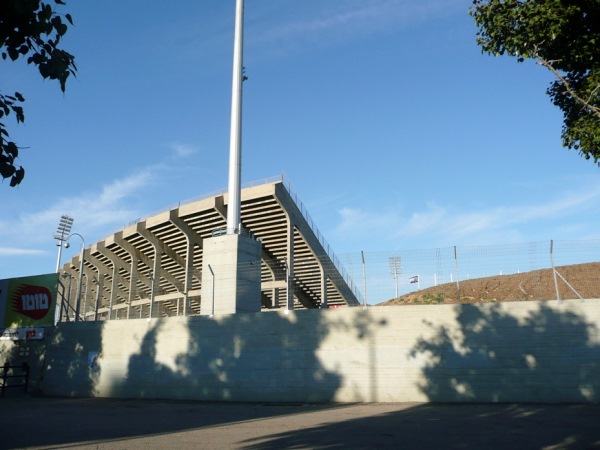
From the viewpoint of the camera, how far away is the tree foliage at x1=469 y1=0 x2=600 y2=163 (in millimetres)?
11109

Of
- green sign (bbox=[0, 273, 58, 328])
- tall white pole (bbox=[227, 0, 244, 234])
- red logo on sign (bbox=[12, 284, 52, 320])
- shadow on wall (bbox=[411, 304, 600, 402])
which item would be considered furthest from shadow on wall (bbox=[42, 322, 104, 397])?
shadow on wall (bbox=[411, 304, 600, 402])

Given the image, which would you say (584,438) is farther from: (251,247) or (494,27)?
(251,247)

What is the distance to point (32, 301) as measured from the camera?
23.0 meters

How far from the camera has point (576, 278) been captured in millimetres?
15484

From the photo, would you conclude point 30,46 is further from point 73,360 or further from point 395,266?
point 73,360

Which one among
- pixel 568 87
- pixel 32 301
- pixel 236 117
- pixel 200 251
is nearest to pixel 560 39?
pixel 568 87

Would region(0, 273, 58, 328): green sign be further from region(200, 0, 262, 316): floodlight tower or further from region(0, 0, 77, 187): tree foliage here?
region(0, 0, 77, 187): tree foliage

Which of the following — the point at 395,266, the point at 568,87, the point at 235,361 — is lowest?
the point at 235,361

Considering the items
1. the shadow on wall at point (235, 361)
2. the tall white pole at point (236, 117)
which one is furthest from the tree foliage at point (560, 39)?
the tall white pole at point (236, 117)

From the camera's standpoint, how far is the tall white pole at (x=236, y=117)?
85.8ft

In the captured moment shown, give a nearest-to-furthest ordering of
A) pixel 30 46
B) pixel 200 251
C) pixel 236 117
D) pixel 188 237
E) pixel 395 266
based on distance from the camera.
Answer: pixel 30 46 → pixel 395 266 → pixel 236 117 → pixel 188 237 → pixel 200 251

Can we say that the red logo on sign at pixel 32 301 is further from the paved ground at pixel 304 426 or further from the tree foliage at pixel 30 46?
the tree foliage at pixel 30 46

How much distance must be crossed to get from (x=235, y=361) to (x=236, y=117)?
14.9m

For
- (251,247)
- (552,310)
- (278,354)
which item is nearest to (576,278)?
(552,310)
